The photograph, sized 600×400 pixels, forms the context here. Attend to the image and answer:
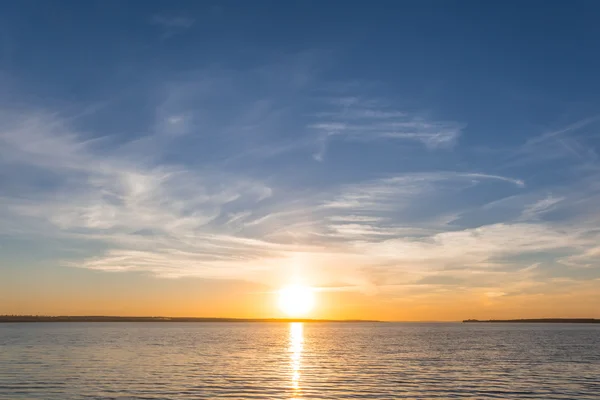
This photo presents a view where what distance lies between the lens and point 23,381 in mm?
59594

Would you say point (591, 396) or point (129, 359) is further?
point (129, 359)

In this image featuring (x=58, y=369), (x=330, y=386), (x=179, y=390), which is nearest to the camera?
(x=179, y=390)

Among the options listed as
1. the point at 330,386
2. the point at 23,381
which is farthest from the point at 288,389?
the point at 23,381

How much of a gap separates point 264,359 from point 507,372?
3753 centimetres

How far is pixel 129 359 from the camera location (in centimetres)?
8869

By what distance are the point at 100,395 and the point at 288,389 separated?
Answer: 56.6ft

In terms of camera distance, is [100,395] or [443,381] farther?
[443,381]

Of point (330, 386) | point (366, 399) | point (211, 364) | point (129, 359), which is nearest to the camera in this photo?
point (366, 399)

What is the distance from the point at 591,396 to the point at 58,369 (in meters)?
59.9

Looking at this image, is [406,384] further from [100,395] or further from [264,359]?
[264,359]

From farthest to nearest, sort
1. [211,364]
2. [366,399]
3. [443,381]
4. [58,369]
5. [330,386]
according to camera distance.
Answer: [211,364], [58,369], [443,381], [330,386], [366,399]

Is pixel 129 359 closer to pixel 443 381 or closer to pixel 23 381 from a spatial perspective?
pixel 23 381

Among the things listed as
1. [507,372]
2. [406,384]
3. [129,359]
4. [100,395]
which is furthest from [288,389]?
[129,359]

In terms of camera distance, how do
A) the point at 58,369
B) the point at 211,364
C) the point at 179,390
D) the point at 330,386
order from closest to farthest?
the point at 179,390 → the point at 330,386 → the point at 58,369 → the point at 211,364
